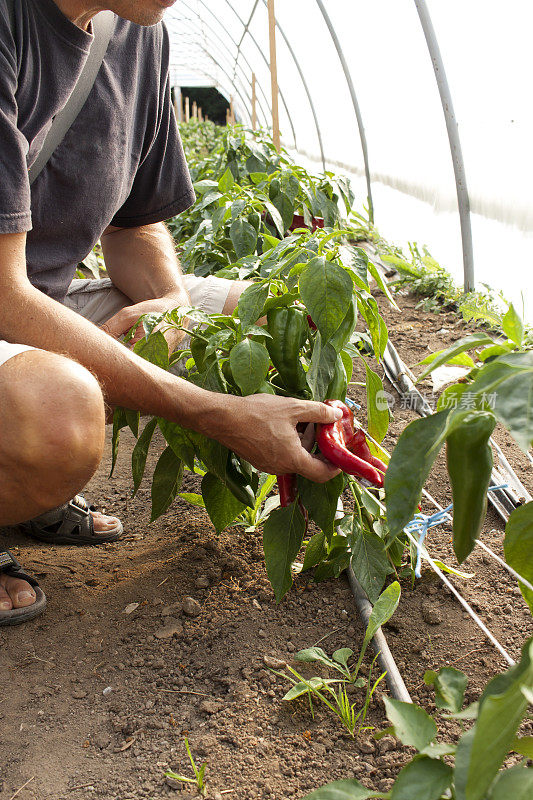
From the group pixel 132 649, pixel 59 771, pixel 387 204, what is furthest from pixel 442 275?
pixel 59 771

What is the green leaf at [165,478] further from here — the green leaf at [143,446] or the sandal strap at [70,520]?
the sandal strap at [70,520]

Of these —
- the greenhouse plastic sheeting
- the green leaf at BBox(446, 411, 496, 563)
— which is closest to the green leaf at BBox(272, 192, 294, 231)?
the greenhouse plastic sheeting

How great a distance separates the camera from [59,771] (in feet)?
4.15

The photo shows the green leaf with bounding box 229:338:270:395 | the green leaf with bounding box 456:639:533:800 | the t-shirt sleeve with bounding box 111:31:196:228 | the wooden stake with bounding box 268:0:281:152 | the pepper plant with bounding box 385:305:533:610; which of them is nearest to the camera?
the green leaf with bounding box 456:639:533:800

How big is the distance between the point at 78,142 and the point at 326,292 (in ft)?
2.93

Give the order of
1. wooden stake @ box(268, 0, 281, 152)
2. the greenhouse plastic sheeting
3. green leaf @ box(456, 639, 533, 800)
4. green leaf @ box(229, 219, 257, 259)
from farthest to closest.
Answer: wooden stake @ box(268, 0, 281, 152)
the greenhouse plastic sheeting
green leaf @ box(229, 219, 257, 259)
green leaf @ box(456, 639, 533, 800)

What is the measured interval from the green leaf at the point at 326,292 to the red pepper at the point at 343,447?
19 cm

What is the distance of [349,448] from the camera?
4.75 ft

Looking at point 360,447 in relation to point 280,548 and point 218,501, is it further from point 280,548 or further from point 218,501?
point 218,501

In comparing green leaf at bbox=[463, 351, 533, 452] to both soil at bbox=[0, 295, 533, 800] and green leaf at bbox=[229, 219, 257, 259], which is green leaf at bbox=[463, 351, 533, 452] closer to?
soil at bbox=[0, 295, 533, 800]

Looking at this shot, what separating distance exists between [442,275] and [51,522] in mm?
2840

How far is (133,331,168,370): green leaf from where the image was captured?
156 cm

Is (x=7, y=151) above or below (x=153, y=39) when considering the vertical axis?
below

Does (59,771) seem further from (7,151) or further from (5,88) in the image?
(5,88)
